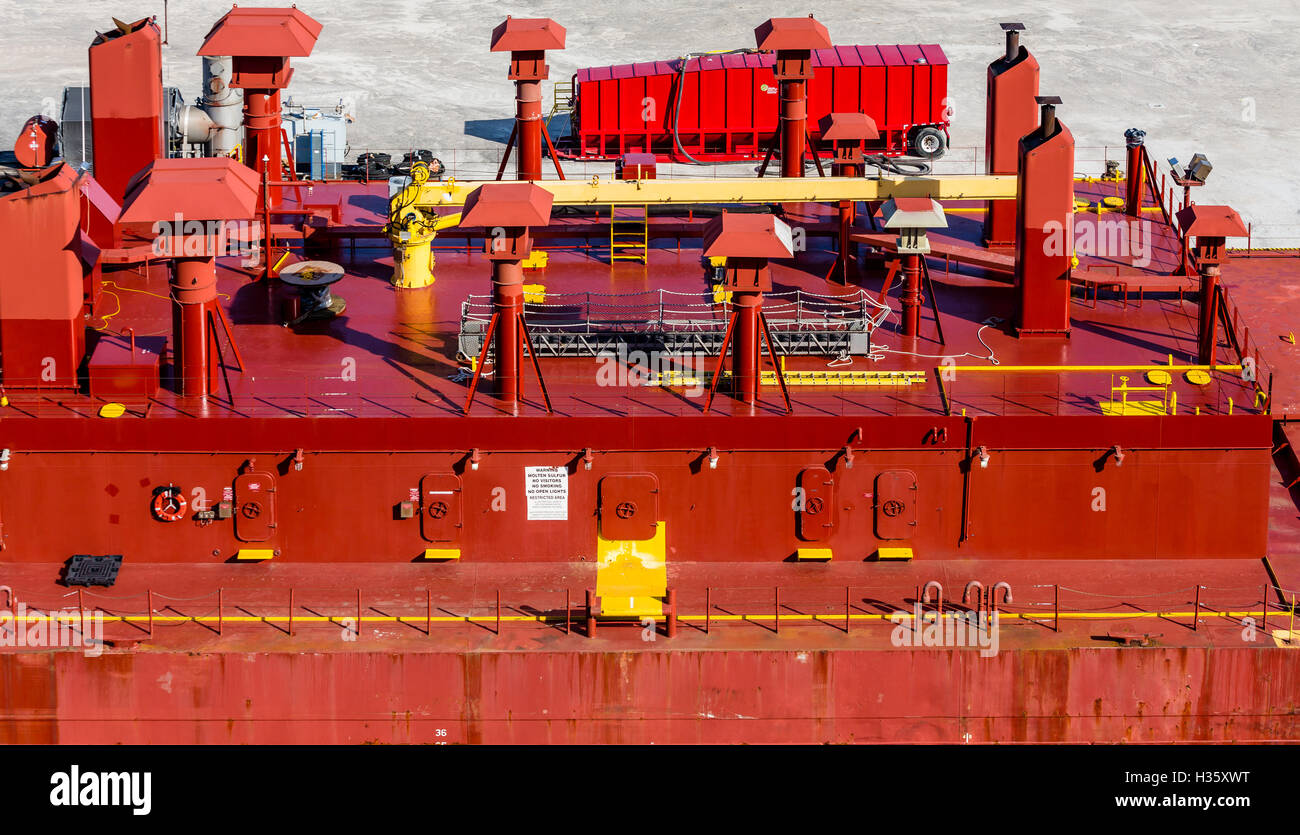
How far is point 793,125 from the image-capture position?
5741 cm

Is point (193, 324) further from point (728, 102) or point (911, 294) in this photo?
point (728, 102)

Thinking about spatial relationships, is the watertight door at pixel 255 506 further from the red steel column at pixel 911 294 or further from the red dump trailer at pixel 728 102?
the red dump trailer at pixel 728 102

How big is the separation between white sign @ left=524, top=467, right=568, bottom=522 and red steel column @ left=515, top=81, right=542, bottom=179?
45.0ft

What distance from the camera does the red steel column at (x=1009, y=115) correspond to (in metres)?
57.6

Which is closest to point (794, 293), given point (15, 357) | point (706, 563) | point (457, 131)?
point (706, 563)

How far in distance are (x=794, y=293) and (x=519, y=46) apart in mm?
9620

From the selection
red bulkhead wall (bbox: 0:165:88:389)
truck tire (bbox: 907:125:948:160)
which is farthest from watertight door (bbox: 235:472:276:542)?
truck tire (bbox: 907:125:948:160)

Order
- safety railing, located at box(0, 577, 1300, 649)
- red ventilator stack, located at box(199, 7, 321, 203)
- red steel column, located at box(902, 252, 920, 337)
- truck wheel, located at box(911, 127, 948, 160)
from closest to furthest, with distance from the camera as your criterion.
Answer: safety railing, located at box(0, 577, 1300, 649) < red steel column, located at box(902, 252, 920, 337) < red ventilator stack, located at box(199, 7, 321, 203) < truck wheel, located at box(911, 127, 948, 160)

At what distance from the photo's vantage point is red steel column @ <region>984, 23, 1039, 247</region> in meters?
57.6

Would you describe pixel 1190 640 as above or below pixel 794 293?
below

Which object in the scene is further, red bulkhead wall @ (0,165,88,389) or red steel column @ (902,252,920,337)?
red steel column @ (902,252,920,337)

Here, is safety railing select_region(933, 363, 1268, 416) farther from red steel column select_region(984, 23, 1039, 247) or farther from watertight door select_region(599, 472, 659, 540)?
red steel column select_region(984, 23, 1039, 247)

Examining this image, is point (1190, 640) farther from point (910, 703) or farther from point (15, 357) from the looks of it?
point (15, 357)
